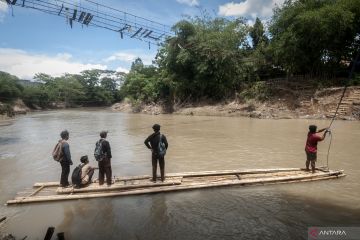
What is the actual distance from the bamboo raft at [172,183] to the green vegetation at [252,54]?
22.3m

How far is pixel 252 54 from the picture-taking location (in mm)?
39250

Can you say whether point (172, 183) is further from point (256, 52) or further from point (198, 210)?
point (256, 52)

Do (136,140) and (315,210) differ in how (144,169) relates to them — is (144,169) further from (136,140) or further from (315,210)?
(136,140)

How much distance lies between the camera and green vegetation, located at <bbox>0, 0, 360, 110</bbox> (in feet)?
94.1

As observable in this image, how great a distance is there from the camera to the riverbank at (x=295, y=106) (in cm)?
2684

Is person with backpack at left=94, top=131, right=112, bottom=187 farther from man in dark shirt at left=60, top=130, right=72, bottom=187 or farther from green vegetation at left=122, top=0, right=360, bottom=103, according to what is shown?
green vegetation at left=122, top=0, right=360, bottom=103

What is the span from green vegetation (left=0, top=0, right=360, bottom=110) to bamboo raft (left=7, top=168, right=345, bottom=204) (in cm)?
2230

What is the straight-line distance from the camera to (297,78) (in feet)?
111

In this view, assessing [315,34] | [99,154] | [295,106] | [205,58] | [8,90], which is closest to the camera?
[99,154]

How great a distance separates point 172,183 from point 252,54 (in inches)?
1322

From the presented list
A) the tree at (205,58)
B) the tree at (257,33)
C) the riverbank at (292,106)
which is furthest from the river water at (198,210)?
the tree at (257,33)

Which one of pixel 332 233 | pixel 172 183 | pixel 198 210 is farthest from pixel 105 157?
A: pixel 332 233

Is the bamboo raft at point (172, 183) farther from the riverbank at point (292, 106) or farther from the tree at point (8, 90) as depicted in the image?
the tree at point (8, 90)

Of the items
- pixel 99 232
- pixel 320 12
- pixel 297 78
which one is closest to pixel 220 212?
pixel 99 232
